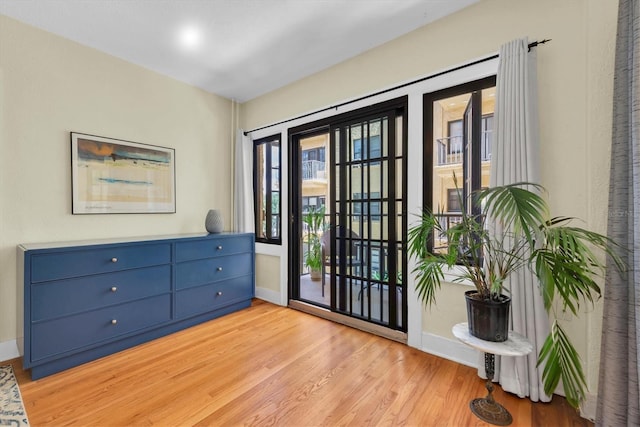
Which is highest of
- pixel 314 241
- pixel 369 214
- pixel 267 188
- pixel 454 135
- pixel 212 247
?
pixel 454 135

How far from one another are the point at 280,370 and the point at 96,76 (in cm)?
311

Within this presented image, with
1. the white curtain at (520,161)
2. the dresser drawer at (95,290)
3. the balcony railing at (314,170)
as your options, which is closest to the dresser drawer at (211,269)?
the dresser drawer at (95,290)

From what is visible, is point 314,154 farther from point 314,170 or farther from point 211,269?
point 211,269

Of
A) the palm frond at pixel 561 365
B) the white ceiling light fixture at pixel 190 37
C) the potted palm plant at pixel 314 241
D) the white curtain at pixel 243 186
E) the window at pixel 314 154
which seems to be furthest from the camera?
the window at pixel 314 154

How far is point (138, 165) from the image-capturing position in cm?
292

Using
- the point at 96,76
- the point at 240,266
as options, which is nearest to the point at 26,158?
the point at 96,76

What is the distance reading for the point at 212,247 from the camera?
2984mm

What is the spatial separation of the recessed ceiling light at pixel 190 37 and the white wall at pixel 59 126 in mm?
777

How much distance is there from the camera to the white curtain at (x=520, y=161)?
168 centimetres

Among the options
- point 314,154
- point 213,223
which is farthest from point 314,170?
point 213,223

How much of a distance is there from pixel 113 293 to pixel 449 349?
8.91 ft

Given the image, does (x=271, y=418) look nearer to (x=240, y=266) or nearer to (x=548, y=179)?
(x=240, y=266)

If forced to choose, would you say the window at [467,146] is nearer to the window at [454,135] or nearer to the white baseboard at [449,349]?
the white baseboard at [449,349]

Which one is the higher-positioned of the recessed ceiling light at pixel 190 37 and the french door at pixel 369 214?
the recessed ceiling light at pixel 190 37
